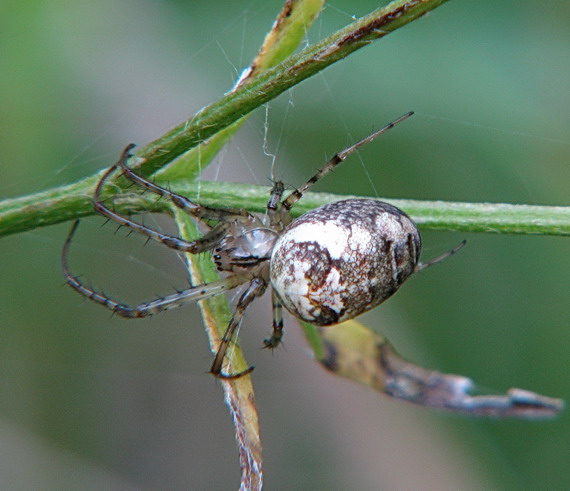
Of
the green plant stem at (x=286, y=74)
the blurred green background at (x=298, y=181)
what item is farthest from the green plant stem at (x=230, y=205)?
the blurred green background at (x=298, y=181)

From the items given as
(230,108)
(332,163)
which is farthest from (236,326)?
(230,108)

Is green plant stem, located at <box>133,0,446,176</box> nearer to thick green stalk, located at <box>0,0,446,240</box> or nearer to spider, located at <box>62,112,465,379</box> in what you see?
thick green stalk, located at <box>0,0,446,240</box>

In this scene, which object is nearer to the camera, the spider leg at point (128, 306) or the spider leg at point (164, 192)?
the spider leg at point (164, 192)

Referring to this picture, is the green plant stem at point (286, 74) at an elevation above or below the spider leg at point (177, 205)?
above

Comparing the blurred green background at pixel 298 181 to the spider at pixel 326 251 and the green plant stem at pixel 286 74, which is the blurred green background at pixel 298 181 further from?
the green plant stem at pixel 286 74

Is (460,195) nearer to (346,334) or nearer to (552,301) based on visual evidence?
(552,301)

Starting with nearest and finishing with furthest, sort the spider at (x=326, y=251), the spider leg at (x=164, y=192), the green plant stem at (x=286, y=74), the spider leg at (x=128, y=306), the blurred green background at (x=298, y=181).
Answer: the green plant stem at (x=286, y=74)
the spider leg at (x=164, y=192)
the spider at (x=326, y=251)
the spider leg at (x=128, y=306)
the blurred green background at (x=298, y=181)

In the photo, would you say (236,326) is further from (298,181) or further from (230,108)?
(298,181)

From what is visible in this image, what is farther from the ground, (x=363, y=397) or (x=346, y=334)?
(x=346, y=334)

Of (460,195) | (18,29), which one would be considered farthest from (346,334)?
(18,29)
